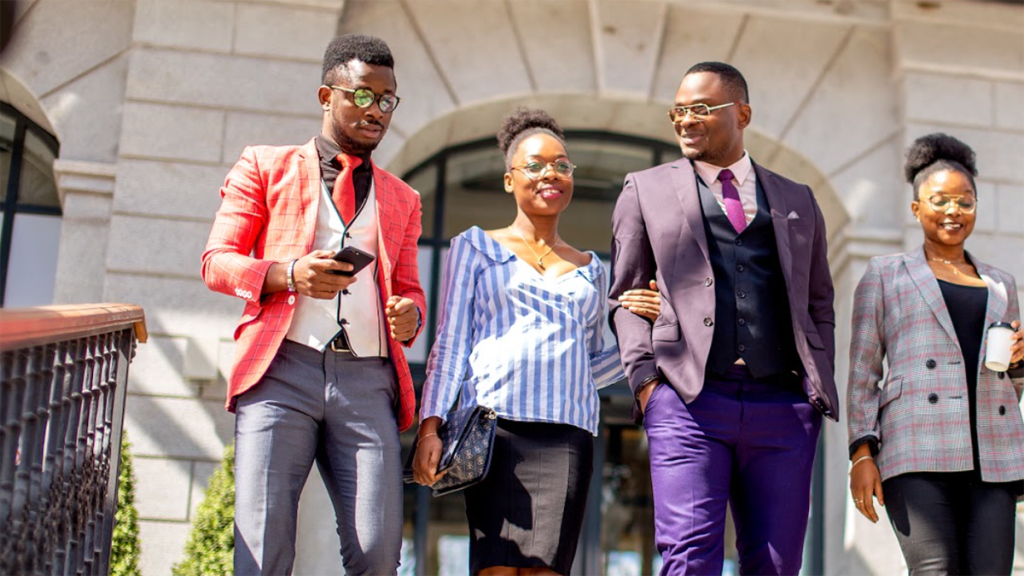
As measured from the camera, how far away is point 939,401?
5.08m

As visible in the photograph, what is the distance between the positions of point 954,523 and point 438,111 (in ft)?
14.5

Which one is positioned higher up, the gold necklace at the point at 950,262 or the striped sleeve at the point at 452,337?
the gold necklace at the point at 950,262

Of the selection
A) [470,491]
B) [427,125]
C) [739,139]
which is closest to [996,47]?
[427,125]

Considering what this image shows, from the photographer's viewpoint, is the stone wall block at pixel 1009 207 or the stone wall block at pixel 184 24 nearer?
the stone wall block at pixel 184 24

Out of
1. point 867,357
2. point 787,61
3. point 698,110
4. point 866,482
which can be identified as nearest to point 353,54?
point 698,110

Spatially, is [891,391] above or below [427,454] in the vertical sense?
above

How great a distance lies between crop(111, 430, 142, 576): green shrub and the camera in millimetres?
6332

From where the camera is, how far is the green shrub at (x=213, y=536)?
638cm

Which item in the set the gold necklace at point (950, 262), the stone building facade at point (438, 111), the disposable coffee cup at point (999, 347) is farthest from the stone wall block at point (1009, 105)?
the disposable coffee cup at point (999, 347)

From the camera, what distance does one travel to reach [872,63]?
8.60 m

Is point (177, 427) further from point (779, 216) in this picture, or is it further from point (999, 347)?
point (999, 347)

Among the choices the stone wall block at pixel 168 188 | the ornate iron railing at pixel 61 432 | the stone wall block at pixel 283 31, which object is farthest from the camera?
the stone wall block at pixel 283 31

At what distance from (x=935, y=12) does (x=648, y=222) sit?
4722mm

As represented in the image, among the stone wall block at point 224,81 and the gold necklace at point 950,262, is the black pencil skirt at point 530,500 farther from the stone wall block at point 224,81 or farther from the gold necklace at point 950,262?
the stone wall block at point 224,81
